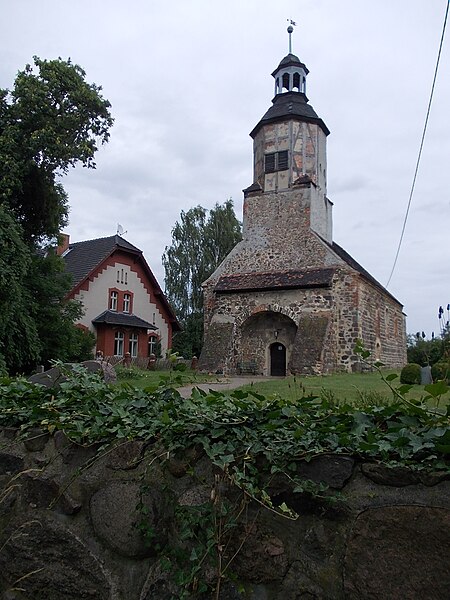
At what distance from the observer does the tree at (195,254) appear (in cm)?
3794

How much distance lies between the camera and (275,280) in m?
21.8

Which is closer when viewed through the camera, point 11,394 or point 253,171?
point 11,394

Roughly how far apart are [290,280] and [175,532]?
1996cm

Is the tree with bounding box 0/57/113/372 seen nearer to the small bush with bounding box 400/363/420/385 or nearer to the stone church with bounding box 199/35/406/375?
the stone church with bounding box 199/35/406/375

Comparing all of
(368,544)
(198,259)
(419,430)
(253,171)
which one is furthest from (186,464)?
(198,259)

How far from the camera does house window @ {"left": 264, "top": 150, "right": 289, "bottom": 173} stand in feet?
78.9

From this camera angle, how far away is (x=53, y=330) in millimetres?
19547

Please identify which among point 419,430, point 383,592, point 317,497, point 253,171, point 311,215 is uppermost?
point 253,171

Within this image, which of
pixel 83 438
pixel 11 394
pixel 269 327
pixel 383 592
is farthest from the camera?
pixel 269 327

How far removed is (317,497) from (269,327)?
20868 mm

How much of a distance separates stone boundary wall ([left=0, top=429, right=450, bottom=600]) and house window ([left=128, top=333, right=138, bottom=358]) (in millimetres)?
26684

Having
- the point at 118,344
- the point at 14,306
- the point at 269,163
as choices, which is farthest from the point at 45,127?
the point at 118,344

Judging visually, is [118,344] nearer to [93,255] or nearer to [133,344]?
[133,344]

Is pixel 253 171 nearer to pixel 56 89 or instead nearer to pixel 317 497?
pixel 56 89
